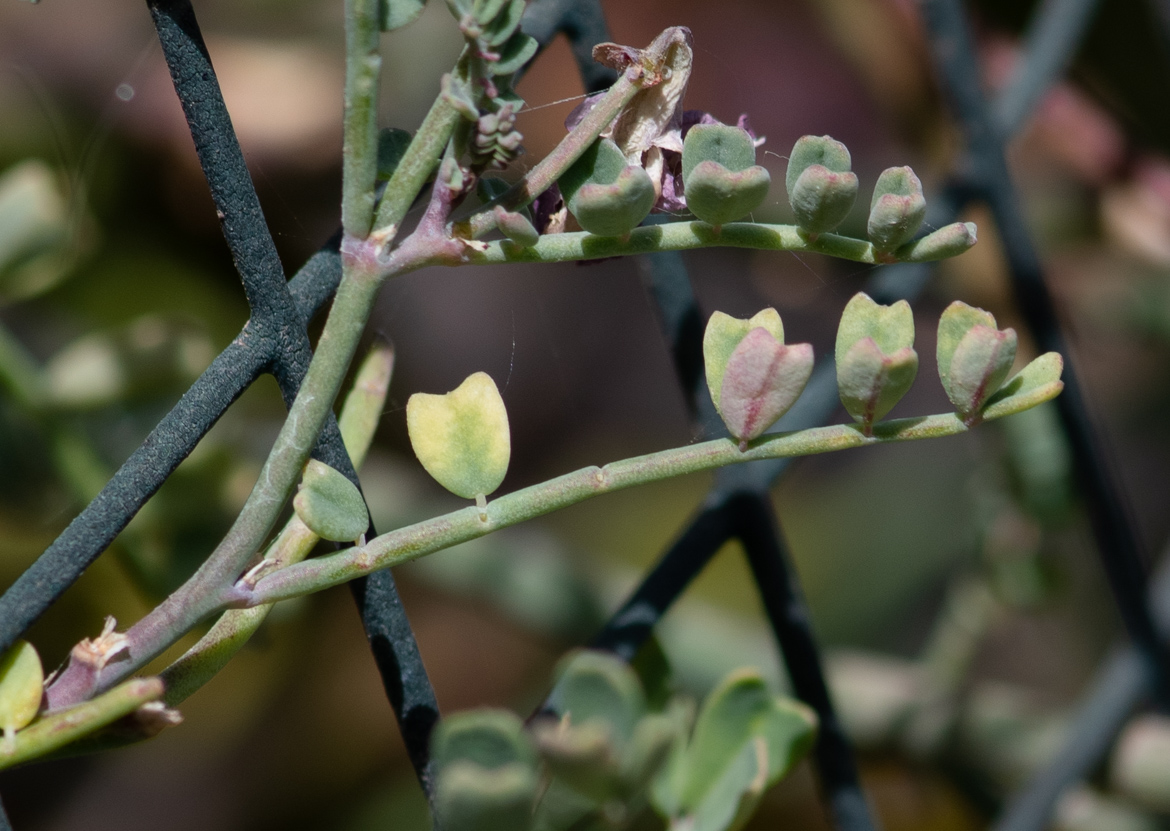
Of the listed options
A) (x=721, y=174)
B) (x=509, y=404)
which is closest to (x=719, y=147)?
(x=721, y=174)

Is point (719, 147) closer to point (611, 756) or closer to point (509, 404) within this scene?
point (611, 756)

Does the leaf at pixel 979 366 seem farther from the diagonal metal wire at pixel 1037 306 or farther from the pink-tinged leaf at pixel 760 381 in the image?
the diagonal metal wire at pixel 1037 306

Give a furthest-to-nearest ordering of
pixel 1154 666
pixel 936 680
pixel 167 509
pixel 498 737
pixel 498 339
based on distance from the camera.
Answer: pixel 498 339 < pixel 936 680 < pixel 1154 666 < pixel 167 509 < pixel 498 737

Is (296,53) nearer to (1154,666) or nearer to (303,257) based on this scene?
(303,257)

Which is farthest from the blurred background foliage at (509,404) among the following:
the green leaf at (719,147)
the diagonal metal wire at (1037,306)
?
the green leaf at (719,147)

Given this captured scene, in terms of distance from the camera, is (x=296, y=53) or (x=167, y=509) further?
(x=296, y=53)

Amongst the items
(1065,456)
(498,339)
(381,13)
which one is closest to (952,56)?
(1065,456)

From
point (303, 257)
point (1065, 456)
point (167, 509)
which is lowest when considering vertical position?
point (1065, 456)
